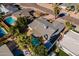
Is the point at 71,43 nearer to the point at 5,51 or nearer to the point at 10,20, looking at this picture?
the point at 5,51

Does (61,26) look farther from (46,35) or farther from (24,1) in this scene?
(24,1)

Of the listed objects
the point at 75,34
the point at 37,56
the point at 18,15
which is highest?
the point at 18,15

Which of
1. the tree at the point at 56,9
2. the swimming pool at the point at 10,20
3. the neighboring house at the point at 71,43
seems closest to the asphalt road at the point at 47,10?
the tree at the point at 56,9

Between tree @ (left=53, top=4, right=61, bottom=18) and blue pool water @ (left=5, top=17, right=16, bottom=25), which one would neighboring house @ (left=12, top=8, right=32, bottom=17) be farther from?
tree @ (left=53, top=4, right=61, bottom=18)

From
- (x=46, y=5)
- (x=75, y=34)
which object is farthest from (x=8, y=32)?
(x=75, y=34)

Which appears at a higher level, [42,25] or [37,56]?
[42,25]

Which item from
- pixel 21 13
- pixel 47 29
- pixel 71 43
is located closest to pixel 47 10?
pixel 47 29
